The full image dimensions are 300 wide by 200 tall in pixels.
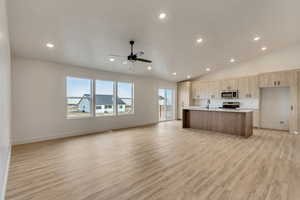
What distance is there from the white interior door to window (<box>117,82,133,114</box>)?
6.25 metres

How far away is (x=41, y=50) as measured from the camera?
4.17m

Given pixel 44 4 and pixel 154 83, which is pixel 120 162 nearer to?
pixel 44 4

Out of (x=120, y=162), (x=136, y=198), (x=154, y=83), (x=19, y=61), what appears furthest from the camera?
(x=154, y=83)

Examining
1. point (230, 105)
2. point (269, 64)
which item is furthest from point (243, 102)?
point (269, 64)

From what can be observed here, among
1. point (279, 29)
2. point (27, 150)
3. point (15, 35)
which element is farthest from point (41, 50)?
point (279, 29)

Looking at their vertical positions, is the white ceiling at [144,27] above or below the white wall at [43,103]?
above

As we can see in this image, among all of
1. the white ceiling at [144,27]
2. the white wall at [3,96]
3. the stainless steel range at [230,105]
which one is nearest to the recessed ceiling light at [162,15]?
the white ceiling at [144,27]

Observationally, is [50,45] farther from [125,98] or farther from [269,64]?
[269,64]

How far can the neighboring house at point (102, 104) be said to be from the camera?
19.5 ft

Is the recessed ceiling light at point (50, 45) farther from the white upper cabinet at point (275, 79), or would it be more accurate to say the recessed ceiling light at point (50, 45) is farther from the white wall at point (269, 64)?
the white upper cabinet at point (275, 79)

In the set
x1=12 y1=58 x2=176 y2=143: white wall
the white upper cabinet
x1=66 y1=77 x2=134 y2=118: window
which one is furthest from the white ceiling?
the white upper cabinet

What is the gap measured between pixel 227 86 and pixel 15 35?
8367 millimetres

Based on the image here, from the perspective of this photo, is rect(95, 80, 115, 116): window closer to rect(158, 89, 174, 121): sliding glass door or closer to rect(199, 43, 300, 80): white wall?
rect(158, 89, 174, 121): sliding glass door

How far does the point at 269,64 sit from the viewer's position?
22.0 feet
